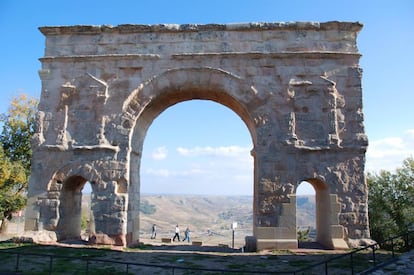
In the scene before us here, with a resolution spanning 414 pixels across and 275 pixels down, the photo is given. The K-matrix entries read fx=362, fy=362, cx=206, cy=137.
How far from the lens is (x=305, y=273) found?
711 cm

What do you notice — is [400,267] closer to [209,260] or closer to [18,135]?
[209,260]

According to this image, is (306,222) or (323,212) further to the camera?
(306,222)

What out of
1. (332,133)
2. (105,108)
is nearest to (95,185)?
(105,108)

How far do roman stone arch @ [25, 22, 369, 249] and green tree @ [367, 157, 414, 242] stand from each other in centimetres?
560

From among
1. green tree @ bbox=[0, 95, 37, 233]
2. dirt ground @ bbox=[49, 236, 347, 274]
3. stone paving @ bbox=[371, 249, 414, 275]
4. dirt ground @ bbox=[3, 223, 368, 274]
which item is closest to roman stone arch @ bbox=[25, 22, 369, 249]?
dirt ground @ bbox=[3, 223, 368, 274]

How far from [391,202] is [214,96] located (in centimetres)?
977

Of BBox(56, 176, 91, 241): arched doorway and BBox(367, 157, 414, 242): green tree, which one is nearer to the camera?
BBox(56, 176, 91, 241): arched doorway

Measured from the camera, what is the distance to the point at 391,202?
15719 mm

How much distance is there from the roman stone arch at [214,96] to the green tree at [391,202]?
5.60 metres

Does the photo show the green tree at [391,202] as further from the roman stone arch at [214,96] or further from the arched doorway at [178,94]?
the arched doorway at [178,94]

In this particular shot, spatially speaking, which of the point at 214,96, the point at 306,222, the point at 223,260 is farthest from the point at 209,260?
the point at 306,222

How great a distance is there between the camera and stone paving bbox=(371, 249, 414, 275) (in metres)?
6.73

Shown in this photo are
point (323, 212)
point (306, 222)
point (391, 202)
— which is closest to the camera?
point (323, 212)

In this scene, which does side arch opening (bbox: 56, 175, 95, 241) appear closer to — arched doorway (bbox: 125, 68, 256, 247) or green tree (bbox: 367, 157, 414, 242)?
arched doorway (bbox: 125, 68, 256, 247)
